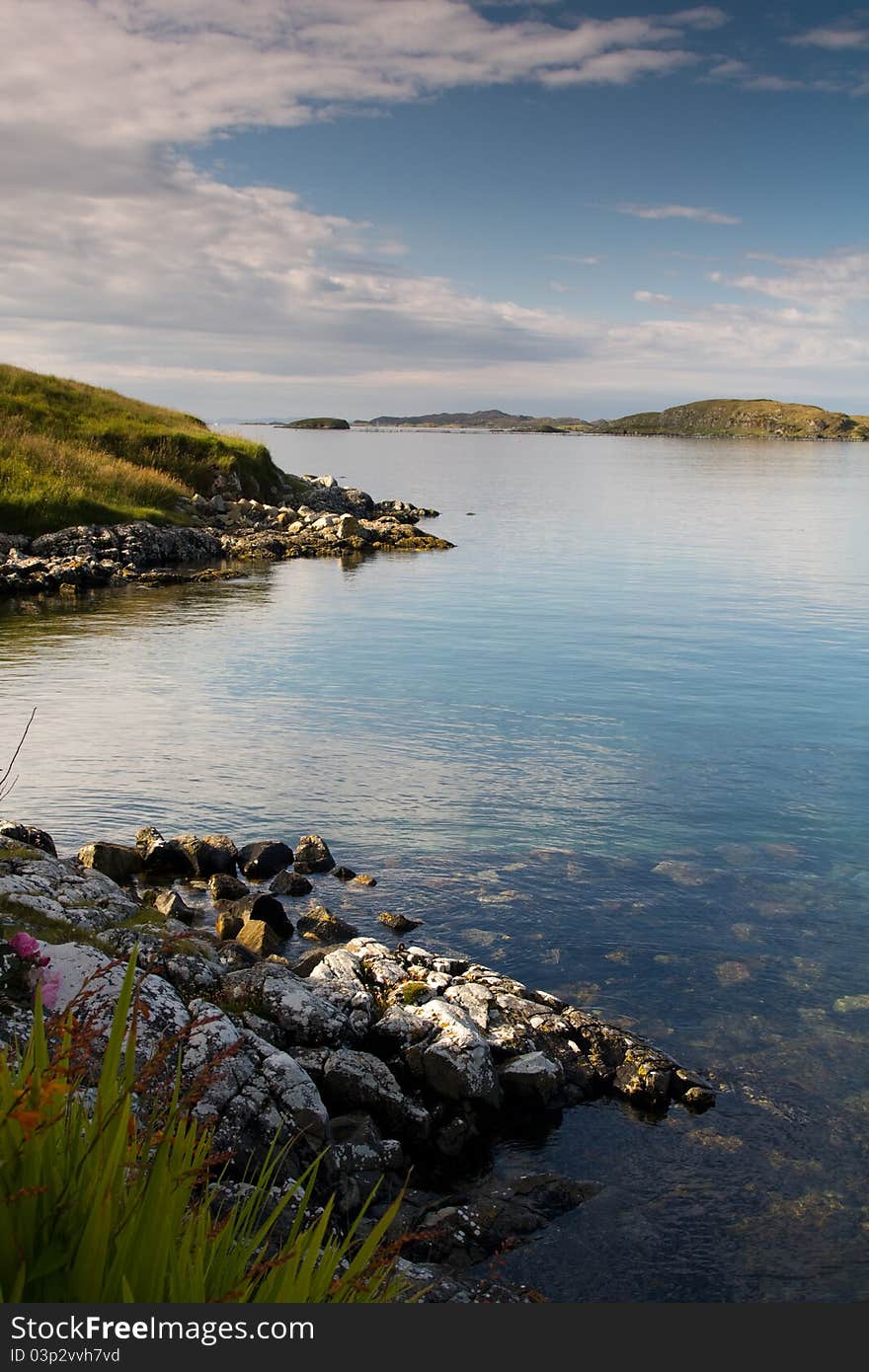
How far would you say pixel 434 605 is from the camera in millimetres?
50656

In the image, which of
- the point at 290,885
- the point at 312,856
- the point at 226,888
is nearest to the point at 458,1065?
the point at 290,885

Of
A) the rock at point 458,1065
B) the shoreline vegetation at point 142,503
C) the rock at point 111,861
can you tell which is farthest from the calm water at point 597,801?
the shoreline vegetation at point 142,503

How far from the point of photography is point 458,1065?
12.9 m

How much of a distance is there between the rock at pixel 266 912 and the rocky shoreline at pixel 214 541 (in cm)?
3649

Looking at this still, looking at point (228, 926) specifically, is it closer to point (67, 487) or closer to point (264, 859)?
point (264, 859)

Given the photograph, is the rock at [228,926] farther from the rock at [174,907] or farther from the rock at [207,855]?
the rock at [207,855]

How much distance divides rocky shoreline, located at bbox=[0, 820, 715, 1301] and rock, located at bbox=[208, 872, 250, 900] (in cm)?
107

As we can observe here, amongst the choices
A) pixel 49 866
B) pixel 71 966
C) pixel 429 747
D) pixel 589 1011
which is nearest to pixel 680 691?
pixel 429 747

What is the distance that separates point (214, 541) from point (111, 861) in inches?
1921

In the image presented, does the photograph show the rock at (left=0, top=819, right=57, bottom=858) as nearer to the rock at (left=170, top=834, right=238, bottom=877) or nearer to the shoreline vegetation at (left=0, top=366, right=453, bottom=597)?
the rock at (left=170, top=834, right=238, bottom=877)

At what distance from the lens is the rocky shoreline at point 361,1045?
410 inches

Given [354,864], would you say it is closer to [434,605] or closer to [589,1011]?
[589,1011]

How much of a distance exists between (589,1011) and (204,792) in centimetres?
1124

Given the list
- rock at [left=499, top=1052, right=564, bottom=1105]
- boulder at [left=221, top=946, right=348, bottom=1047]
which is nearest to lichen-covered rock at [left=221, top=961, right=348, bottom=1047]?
boulder at [left=221, top=946, right=348, bottom=1047]
